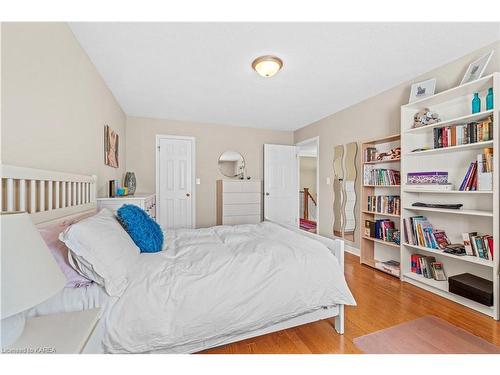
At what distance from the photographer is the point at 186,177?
4.41m

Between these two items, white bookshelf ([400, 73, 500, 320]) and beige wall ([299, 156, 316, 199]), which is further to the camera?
beige wall ([299, 156, 316, 199])

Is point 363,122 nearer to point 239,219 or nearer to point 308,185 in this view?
point 239,219

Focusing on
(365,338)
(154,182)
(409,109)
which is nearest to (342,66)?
(409,109)

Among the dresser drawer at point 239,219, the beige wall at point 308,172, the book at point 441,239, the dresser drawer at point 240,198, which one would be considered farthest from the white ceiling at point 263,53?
the beige wall at point 308,172

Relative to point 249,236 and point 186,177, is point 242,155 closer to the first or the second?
point 186,177

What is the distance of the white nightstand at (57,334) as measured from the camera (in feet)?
2.38

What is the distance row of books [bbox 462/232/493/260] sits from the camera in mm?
1955

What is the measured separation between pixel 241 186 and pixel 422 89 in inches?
116

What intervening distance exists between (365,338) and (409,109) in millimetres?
2396

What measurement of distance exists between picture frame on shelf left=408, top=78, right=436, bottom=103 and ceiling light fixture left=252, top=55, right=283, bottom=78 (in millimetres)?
1545

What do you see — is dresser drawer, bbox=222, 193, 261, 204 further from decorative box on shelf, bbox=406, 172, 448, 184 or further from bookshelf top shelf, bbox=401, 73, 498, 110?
bookshelf top shelf, bbox=401, 73, 498, 110

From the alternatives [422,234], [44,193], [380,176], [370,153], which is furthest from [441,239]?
[44,193]

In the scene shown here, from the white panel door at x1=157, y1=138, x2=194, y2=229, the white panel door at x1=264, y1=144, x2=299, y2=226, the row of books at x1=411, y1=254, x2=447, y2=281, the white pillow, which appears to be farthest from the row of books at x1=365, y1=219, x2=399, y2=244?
the white panel door at x1=157, y1=138, x2=194, y2=229

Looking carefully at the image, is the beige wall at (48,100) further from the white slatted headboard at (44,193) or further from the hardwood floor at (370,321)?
the hardwood floor at (370,321)
